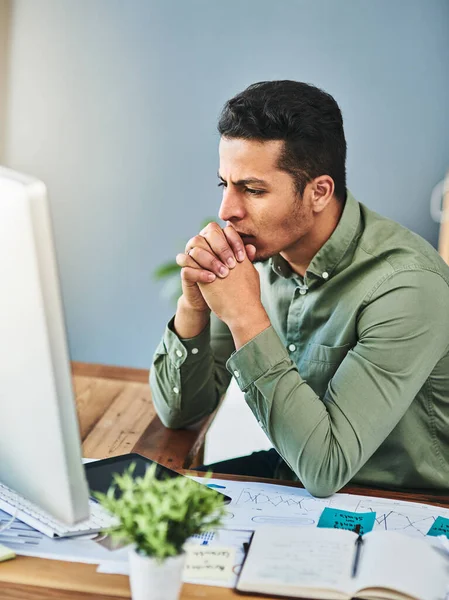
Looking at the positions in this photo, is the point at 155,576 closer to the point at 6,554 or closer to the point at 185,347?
the point at 6,554

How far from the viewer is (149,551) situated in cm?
85

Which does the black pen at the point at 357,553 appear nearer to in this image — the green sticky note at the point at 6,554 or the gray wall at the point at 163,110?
the green sticky note at the point at 6,554

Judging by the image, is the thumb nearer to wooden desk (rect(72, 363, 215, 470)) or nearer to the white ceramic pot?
wooden desk (rect(72, 363, 215, 470))

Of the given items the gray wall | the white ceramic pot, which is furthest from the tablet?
the gray wall

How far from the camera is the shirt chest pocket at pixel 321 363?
5.15ft

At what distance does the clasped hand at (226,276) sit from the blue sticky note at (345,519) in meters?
0.35

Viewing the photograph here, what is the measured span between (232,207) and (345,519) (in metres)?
0.66

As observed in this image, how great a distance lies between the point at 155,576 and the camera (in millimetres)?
857

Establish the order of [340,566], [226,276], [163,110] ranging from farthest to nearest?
[163,110] < [226,276] < [340,566]

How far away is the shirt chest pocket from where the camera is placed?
61.8 inches

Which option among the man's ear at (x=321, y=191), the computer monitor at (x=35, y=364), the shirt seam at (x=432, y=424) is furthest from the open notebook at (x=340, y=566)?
the man's ear at (x=321, y=191)

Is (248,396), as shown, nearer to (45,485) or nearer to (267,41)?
(45,485)

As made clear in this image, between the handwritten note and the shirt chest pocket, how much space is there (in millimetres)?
564

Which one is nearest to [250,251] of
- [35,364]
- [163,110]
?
[35,364]
